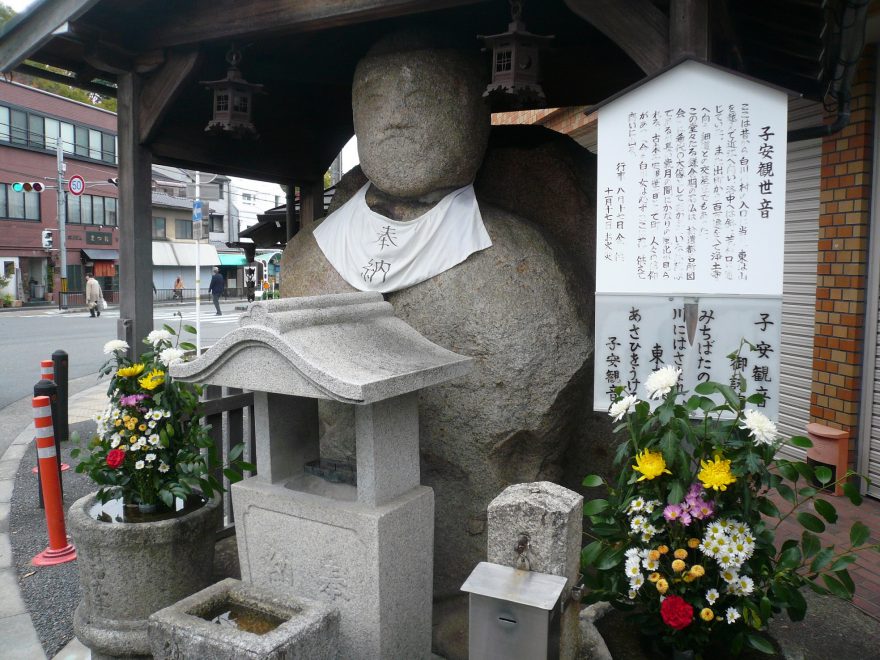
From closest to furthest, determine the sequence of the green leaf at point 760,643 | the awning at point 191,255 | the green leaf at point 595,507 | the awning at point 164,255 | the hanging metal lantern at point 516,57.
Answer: the green leaf at point 760,643 → the green leaf at point 595,507 → the hanging metal lantern at point 516,57 → the awning at point 164,255 → the awning at point 191,255

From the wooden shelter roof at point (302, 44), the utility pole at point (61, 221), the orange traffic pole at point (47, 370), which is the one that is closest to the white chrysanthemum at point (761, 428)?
the wooden shelter roof at point (302, 44)

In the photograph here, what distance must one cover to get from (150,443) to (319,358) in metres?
1.50

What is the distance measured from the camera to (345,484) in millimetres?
3594

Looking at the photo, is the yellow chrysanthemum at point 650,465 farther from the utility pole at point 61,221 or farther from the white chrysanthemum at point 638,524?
the utility pole at point 61,221

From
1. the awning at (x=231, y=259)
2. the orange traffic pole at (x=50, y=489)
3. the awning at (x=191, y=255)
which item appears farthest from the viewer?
the awning at (x=231, y=259)

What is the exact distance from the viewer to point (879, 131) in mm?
5449

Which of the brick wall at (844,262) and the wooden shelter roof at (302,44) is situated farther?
the brick wall at (844,262)

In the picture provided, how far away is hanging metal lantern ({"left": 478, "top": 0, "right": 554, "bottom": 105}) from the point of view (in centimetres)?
378

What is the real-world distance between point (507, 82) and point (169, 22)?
2831 millimetres

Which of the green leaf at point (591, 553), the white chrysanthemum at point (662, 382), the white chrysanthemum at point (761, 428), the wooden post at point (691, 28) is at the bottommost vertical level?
the green leaf at point (591, 553)

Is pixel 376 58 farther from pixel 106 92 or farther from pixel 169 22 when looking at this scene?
pixel 106 92

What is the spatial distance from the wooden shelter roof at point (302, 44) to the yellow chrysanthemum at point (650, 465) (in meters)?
2.00

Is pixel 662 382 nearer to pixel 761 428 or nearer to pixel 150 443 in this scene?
pixel 761 428

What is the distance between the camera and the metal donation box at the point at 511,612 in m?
2.47
